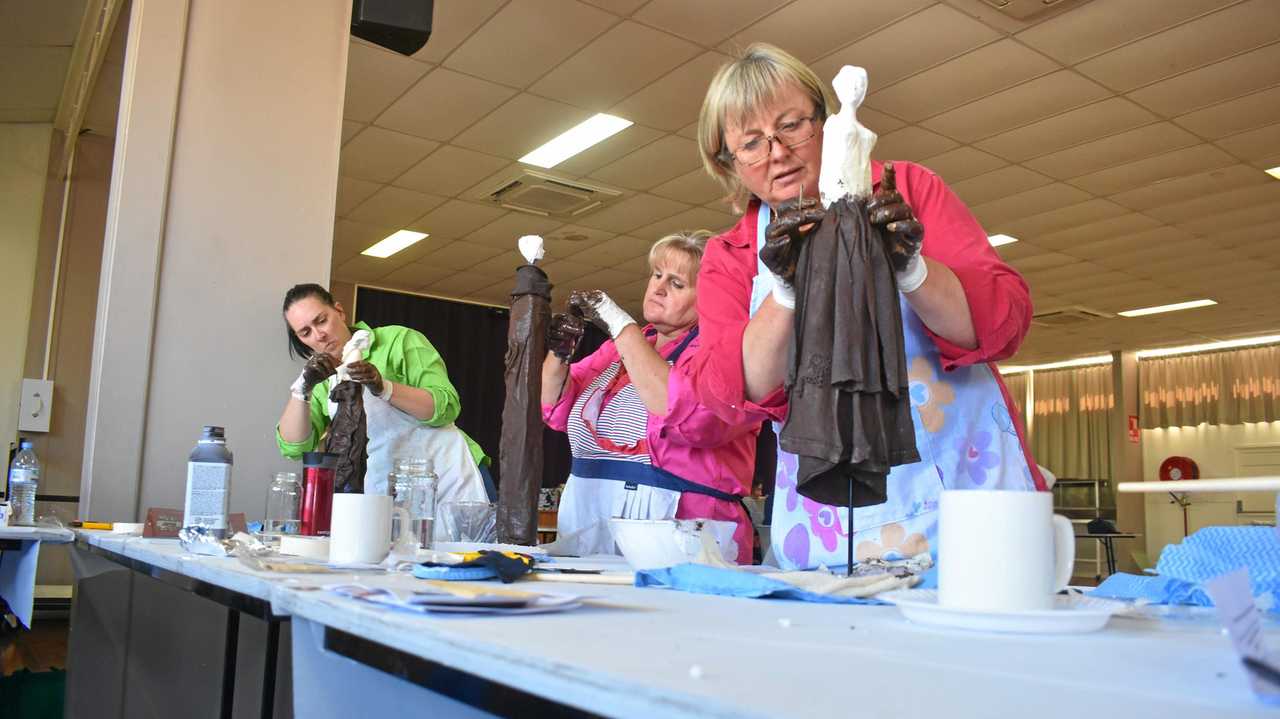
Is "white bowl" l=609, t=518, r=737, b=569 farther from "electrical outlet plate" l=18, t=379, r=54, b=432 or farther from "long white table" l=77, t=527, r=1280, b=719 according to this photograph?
"electrical outlet plate" l=18, t=379, r=54, b=432

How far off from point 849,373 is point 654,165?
5.10 meters

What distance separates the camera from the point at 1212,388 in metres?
11.5

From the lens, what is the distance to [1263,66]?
454 cm

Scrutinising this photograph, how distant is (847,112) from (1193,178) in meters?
5.82

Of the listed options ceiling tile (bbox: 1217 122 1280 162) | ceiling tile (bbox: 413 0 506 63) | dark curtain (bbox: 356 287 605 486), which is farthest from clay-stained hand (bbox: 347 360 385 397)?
dark curtain (bbox: 356 287 605 486)

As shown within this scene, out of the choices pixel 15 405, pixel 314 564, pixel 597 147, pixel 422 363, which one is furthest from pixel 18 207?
pixel 314 564

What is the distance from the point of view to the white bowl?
1.26 m

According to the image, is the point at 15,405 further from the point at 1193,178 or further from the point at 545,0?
the point at 1193,178

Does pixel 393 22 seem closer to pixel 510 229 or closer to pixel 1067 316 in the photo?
pixel 510 229

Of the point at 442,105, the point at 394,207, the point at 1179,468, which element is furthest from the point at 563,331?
the point at 1179,468

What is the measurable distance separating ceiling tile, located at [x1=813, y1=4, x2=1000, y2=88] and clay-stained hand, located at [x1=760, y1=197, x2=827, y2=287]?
323 centimetres

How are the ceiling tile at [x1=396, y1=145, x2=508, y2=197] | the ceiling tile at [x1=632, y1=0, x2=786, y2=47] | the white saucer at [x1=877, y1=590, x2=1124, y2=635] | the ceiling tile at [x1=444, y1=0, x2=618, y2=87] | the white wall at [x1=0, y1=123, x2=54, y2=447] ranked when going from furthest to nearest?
the ceiling tile at [x1=396, y1=145, x2=508, y2=197] → the white wall at [x1=0, y1=123, x2=54, y2=447] → the ceiling tile at [x1=444, y1=0, x2=618, y2=87] → the ceiling tile at [x1=632, y1=0, x2=786, y2=47] → the white saucer at [x1=877, y1=590, x2=1124, y2=635]

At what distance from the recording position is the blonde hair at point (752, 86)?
4.83ft

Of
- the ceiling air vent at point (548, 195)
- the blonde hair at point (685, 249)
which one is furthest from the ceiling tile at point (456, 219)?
the blonde hair at point (685, 249)
